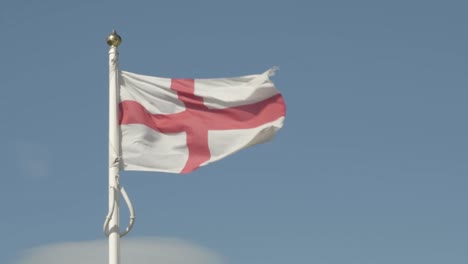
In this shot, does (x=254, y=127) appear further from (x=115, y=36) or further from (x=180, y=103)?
(x=115, y=36)

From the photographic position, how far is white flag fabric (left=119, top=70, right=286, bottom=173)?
2198 cm

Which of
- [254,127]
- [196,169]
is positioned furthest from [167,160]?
[254,127]

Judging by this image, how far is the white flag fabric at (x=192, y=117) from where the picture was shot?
2198 centimetres

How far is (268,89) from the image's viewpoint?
76.4 ft

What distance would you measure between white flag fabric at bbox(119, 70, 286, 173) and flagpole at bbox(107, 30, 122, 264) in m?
0.38

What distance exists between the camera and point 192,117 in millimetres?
22891

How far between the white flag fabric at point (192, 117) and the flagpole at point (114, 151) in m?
0.38

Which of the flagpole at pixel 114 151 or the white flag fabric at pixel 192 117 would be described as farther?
the white flag fabric at pixel 192 117

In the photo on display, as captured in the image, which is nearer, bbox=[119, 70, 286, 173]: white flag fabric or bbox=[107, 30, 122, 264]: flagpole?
bbox=[107, 30, 122, 264]: flagpole

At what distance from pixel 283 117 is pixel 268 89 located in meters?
0.74

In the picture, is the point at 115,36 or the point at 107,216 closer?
the point at 107,216

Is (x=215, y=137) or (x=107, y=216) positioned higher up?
(x=215, y=137)

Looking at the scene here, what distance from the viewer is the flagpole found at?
20.1m

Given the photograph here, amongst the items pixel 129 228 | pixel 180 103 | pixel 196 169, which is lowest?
pixel 129 228
